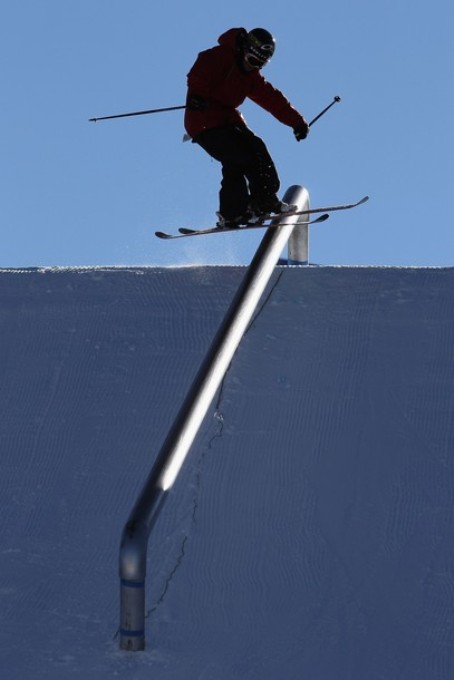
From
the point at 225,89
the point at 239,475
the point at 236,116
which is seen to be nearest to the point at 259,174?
the point at 236,116

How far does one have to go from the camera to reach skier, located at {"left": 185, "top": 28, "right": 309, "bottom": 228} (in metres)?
6.86

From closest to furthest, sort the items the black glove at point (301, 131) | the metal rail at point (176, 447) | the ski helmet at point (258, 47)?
Result: the metal rail at point (176, 447) → the ski helmet at point (258, 47) → the black glove at point (301, 131)

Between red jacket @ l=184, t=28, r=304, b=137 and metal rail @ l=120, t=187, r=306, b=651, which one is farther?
red jacket @ l=184, t=28, r=304, b=137

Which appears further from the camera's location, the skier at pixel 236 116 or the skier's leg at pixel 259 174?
the skier's leg at pixel 259 174

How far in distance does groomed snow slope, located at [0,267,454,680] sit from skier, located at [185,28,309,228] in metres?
0.54

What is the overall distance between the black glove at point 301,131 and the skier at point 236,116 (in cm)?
9

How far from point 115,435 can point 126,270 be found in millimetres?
1379

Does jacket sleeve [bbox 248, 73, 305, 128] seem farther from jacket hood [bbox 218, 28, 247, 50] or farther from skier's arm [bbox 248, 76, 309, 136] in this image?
jacket hood [bbox 218, 28, 247, 50]

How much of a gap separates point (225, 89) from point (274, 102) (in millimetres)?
→ 374

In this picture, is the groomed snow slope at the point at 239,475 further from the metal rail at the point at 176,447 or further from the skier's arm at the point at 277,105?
the skier's arm at the point at 277,105

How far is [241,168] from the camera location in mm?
7152

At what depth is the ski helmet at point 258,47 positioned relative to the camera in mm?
6820

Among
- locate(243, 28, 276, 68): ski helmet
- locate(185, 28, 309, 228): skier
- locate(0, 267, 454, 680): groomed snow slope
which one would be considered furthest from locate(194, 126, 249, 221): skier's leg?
locate(0, 267, 454, 680): groomed snow slope

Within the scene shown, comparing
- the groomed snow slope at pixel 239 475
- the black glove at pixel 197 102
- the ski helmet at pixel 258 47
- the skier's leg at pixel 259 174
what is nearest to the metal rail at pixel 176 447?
the groomed snow slope at pixel 239 475
